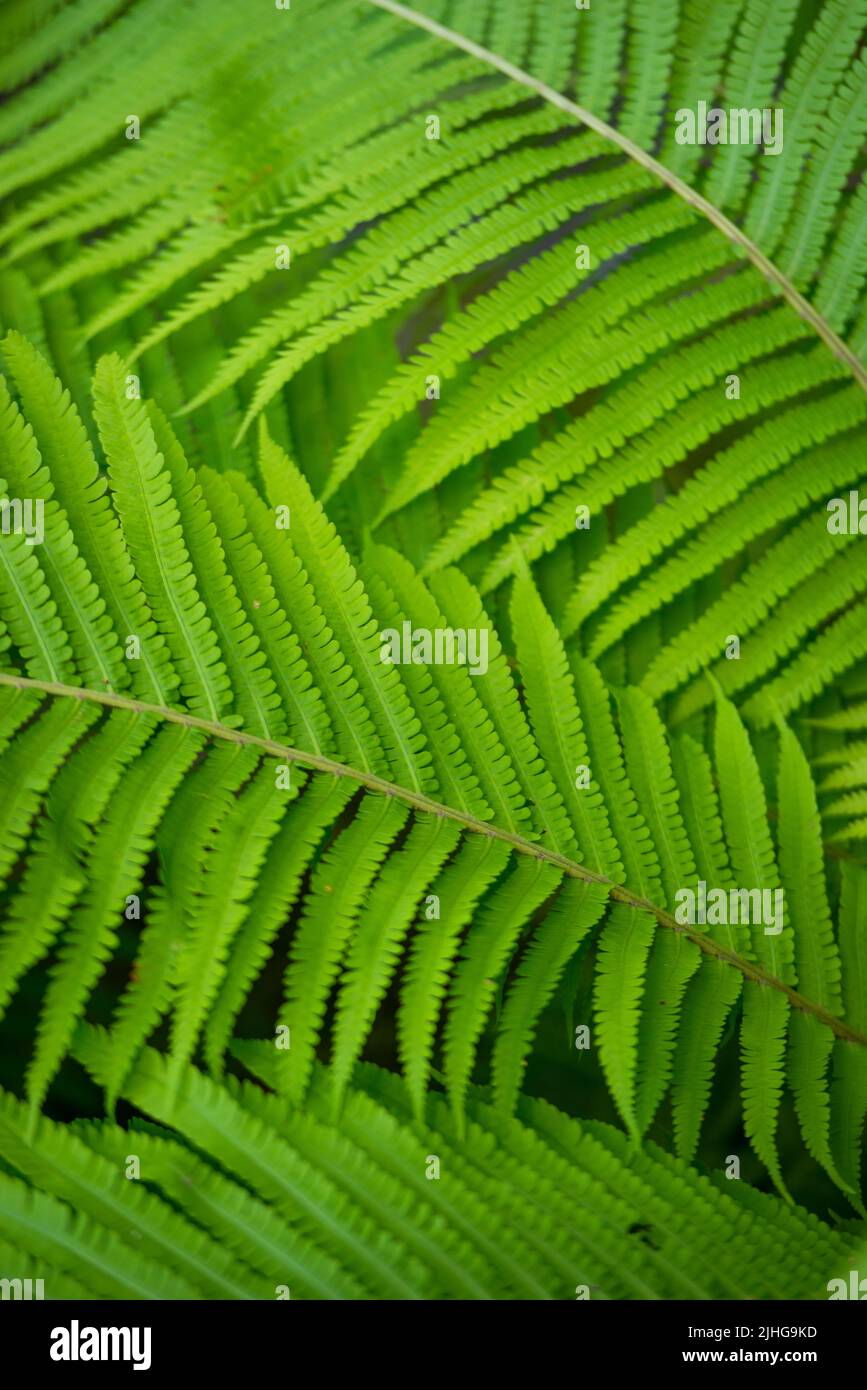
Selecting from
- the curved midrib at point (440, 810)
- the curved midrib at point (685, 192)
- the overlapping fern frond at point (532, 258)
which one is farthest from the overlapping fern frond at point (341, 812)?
the curved midrib at point (685, 192)

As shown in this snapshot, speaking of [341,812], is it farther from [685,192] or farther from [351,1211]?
[685,192]

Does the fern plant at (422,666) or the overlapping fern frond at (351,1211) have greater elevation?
the fern plant at (422,666)

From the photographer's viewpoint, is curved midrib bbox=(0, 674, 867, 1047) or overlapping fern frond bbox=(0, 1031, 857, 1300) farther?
curved midrib bbox=(0, 674, 867, 1047)

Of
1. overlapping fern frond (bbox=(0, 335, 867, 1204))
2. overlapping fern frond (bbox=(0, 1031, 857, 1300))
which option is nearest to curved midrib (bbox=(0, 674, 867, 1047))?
overlapping fern frond (bbox=(0, 335, 867, 1204))

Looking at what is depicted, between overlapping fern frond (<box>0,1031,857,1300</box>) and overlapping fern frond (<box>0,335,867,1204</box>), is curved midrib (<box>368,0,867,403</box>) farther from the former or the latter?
overlapping fern frond (<box>0,1031,857,1300</box>)

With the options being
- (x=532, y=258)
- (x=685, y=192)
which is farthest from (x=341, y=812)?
(x=685, y=192)

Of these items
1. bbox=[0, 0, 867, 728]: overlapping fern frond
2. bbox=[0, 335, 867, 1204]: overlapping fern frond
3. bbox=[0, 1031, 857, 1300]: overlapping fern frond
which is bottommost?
bbox=[0, 1031, 857, 1300]: overlapping fern frond

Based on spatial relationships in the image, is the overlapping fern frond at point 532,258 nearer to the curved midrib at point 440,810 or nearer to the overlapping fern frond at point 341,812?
the overlapping fern frond at point 341,812

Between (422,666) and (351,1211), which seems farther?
(422,666)
